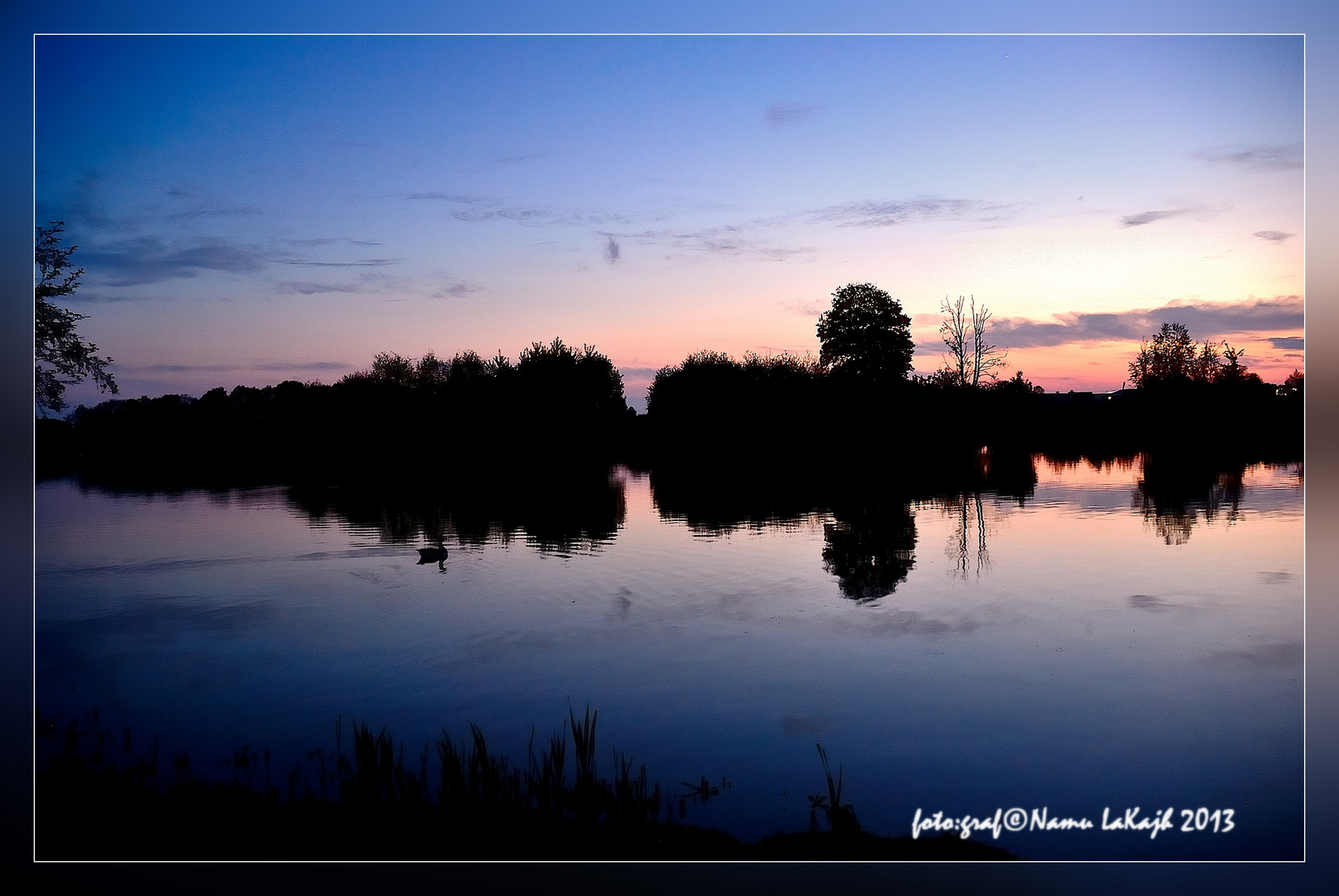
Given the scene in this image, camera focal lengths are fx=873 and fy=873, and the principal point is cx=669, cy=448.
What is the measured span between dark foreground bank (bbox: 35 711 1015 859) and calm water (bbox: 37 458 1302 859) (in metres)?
0.46

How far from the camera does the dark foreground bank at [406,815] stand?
7516mm

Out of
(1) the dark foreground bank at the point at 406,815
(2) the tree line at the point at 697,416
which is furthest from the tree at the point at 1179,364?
(1) the dark foreground bank at the point at 406,815

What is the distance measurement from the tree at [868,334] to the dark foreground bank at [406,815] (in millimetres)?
45063

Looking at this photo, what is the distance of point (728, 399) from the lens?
5909cm

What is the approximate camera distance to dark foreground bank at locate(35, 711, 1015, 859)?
24.7 ft

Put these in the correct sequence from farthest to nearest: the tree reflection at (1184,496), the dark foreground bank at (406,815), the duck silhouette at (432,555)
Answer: the tree reflection at (1184,496) → the duck silhouette at (432,555) → the dark foreground bank at (406,815)

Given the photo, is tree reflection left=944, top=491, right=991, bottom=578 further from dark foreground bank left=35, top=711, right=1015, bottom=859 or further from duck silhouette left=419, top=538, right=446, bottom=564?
duck silhouette left=419, top=538, right=446, bottom=564

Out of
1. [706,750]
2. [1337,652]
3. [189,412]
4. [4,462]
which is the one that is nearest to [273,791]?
[706,750]

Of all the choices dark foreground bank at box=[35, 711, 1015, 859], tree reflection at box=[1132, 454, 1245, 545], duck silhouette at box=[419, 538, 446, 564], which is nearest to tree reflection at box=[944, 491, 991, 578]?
tree reflection at box=[1132, 454, 1245, 545]

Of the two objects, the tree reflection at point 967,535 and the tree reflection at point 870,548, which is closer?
the tree reflection at point 870,548

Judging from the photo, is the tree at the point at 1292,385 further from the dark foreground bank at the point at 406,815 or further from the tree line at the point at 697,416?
the dark foreground bank at the point at 406,815

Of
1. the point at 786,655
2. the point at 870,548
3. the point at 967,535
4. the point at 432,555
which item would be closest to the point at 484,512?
the point at 432,555

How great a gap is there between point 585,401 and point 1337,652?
56.8m

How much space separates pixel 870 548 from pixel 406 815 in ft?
54.0
